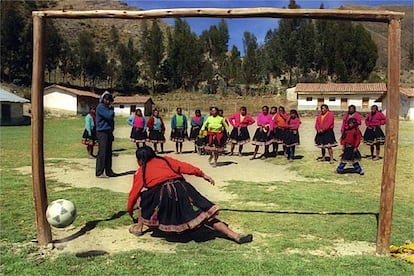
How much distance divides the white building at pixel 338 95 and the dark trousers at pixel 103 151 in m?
45.2

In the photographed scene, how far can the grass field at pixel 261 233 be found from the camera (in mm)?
5117

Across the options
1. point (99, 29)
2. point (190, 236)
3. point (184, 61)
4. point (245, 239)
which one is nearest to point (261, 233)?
point (245, 239)

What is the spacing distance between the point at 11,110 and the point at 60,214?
4045 cm

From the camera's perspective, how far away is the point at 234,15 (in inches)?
240

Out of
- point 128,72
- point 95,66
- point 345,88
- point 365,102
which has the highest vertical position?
point 95,66

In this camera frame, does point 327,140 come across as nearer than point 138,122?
Yes

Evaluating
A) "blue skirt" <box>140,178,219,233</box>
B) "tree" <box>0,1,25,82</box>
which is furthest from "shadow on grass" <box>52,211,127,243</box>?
"tree" <box>0,1,25,82</box>

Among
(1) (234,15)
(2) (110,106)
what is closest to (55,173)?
(2) (110,106)

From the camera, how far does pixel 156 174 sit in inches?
242

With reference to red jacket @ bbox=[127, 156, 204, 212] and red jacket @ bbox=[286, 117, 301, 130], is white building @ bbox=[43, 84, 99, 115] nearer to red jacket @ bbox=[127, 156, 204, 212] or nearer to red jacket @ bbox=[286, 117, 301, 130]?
red jacket @ bbox=[286, 117, 301, 130]

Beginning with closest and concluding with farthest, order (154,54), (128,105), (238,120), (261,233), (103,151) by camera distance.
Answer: (261,233)
(103,151)
(238,120)
(128,105)
(154,54)

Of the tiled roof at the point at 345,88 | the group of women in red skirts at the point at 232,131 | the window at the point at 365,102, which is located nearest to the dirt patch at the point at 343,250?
the group of women in red skirts at the point at 232,131

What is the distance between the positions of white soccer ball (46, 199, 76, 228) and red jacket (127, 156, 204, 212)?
2.36 feet

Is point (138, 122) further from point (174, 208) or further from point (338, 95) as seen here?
point (338, 95)
